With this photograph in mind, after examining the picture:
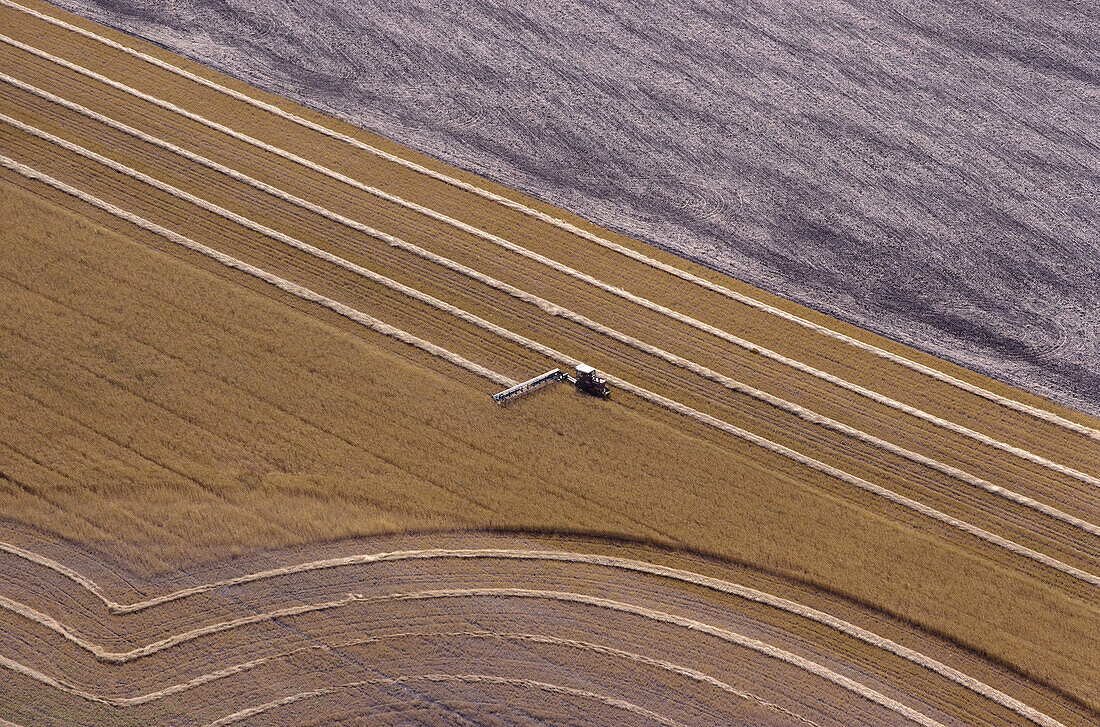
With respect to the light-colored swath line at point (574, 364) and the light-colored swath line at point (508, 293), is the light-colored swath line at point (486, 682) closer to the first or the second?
the light-colored swath line at point (574, 364)

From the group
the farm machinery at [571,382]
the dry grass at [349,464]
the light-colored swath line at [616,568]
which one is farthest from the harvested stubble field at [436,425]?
the farm machinery at [571,382]

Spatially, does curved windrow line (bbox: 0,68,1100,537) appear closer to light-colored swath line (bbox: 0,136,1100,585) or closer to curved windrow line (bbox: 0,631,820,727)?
light-colored swath line (bbox: 0,136,1100,585)

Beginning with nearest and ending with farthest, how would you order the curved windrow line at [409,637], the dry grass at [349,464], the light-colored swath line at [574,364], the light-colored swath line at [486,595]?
the curved windrow line at [409,637]
the light-colored swath line at [486,595]
the dry grass at [349,464]
the light-colored swath line at [574,364]

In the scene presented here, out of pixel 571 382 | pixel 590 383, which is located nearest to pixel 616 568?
pixel 590 383

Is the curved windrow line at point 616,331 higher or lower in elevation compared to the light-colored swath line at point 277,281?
higher

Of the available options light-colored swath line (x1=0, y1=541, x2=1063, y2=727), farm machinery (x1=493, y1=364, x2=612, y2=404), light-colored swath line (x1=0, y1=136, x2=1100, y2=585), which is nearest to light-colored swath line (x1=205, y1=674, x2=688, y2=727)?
light-colored swath line (x1=0, y1=541, x2=1063, y2=727)

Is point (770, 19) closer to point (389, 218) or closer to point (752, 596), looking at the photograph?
point (389, 218)

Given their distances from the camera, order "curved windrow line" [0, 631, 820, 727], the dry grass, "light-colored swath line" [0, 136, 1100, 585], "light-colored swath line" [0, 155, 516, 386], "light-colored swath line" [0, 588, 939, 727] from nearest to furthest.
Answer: "curved windrow line" [0, 631, 820, 727] < "light-colored swath line" [0, 588, 939, 727] < the dry grass < "light-colored swath line" [0, 136, 1100, 585] < "light-colored swath line" [0, 155, 516, 386]

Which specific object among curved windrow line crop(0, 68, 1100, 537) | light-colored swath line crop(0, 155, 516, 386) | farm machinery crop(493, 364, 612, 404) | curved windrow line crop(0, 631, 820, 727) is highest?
curved windrow line crop(0, 68, 1100, 537)
